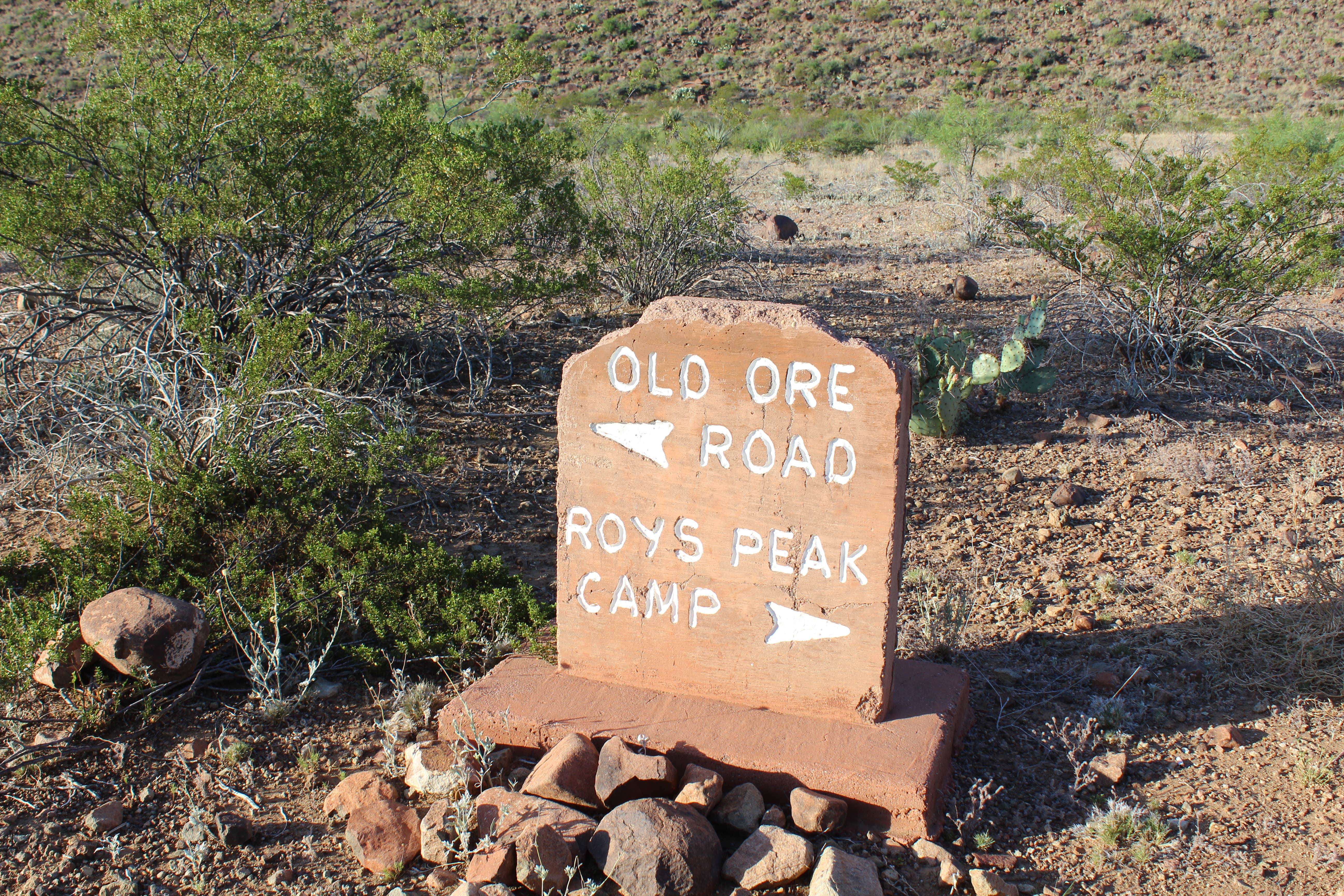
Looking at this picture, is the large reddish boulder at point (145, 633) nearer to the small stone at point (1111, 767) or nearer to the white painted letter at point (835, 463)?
the white painted letter at point (835, 463)

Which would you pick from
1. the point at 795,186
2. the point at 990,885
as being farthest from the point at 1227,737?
the point at 795,186

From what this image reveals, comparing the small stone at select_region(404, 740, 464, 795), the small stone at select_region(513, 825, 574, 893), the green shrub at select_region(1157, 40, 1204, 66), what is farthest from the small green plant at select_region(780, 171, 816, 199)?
the green shrub at select_region(1157, 40, 1204, 66)

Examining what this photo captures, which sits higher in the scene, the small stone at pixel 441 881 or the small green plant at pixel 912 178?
the small green plant at pixel 912 178

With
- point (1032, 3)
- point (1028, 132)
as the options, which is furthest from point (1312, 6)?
point (1028, 132)

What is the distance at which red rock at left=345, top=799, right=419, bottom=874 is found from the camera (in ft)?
9.04

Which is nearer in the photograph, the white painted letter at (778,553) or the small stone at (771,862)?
the small stone at (771,862)

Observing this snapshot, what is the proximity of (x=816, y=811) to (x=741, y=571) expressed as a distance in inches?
29.8

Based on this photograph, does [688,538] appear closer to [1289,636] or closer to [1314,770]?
[1314,770]

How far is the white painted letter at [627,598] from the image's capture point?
10.7 ft

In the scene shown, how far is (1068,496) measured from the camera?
5090 mm

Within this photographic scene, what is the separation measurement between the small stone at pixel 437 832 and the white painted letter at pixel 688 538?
1.04 metres

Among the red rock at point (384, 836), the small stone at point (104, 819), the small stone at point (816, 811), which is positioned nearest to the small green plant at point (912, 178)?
the small stone at point (816, 811)

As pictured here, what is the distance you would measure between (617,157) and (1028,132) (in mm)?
15280

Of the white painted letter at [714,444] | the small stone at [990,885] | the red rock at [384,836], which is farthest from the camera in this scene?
the white painted letter at [714,444]
